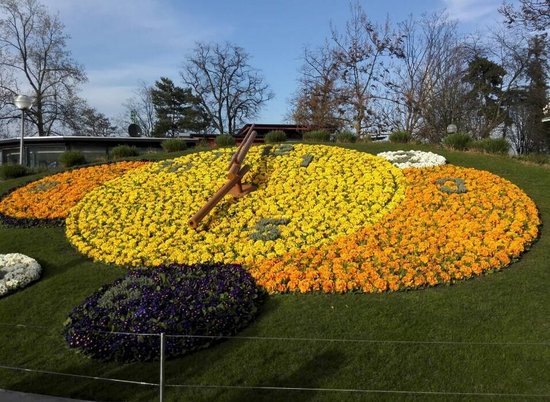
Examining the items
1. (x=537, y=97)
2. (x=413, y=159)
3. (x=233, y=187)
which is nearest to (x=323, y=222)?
(x=233, y=187)

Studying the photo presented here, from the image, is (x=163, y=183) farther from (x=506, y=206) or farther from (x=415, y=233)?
(x=506, y=206)

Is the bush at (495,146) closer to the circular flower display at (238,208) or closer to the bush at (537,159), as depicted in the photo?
the bush at (537,159)

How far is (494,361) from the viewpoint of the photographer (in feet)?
17.0

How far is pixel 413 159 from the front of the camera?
1341 cm

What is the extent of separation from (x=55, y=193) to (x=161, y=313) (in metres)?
8.52

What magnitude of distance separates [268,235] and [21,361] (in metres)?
4.50

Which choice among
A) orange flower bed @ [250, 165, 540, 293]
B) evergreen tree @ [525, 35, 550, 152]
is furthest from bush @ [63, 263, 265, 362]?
evergreen tree @ [525, 35, 550, 152]

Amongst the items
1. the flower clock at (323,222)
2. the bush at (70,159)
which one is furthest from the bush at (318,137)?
the bush at (70,159)

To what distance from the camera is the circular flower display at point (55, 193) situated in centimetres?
1219

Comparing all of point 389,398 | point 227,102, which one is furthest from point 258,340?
point 227,102

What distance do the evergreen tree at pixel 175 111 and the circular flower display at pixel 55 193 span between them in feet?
137

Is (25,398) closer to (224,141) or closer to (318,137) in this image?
(224,141)

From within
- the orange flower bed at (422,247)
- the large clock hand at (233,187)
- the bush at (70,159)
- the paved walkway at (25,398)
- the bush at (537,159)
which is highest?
the bush at (537,159)

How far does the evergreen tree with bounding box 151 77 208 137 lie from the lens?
2235 inches
